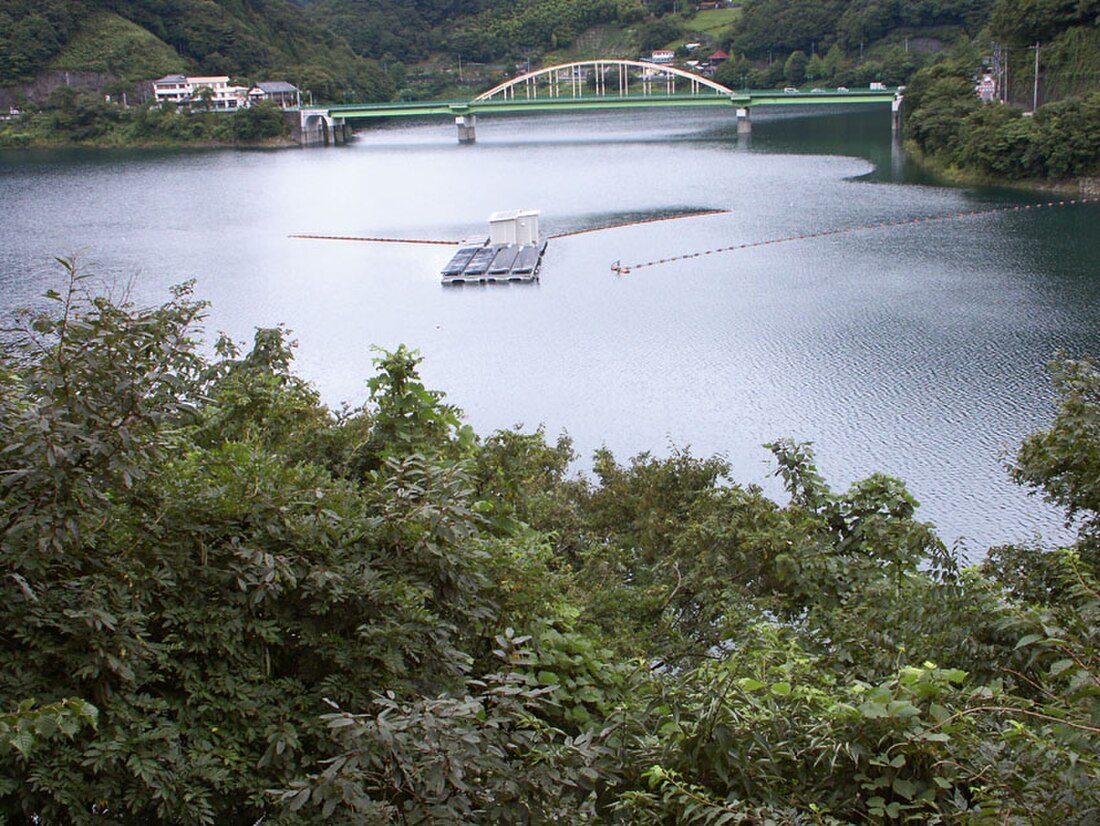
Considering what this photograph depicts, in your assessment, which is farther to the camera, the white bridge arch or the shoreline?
the white bridge arch

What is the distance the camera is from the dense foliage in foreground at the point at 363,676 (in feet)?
10.2

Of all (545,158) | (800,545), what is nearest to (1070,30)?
(545,158)

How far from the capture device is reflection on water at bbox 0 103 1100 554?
47.9 ft

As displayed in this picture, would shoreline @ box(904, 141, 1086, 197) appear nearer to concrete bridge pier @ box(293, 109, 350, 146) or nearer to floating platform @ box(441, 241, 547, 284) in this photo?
floating platform @ box(441, 241, 547, 284)

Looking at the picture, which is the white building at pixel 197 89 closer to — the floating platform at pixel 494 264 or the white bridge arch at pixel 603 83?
the white bridge arch at pixel 603 83

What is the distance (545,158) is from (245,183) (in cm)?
1306

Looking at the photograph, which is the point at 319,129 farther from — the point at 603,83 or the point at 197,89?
the point at 603,83

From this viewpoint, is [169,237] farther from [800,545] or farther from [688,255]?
[800,545]

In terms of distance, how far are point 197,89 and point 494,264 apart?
43312 millimetres

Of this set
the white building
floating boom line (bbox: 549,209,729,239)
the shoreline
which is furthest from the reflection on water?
the white building

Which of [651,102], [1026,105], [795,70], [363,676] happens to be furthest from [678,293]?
[795,70]

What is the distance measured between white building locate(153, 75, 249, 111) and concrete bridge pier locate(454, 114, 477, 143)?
1322 cm

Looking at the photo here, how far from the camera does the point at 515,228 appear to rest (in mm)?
28578

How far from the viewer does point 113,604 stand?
11.4ft
